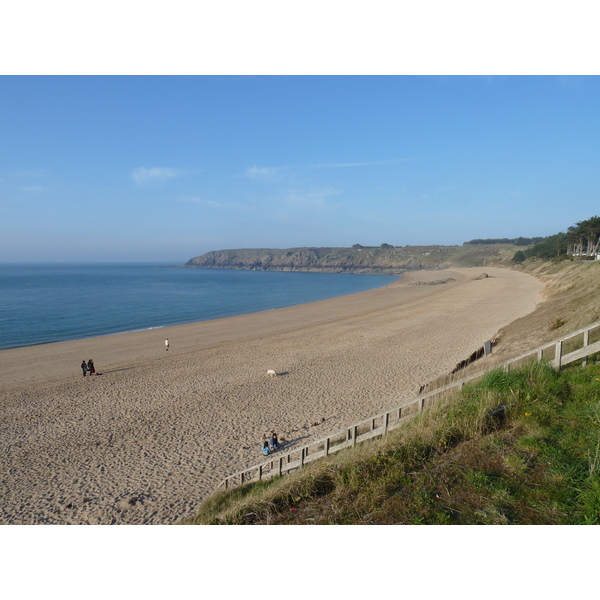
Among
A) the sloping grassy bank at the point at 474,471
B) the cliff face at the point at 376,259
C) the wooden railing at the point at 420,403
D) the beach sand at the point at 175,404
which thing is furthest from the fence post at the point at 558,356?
the cliff face at the point at 376,259

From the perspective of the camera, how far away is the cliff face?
141 m

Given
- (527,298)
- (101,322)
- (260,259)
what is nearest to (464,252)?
(260,259)

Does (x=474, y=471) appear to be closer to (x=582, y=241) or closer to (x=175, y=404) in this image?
(x=175, y=404)

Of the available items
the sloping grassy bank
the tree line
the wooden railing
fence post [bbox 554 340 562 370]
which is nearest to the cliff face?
the tree line

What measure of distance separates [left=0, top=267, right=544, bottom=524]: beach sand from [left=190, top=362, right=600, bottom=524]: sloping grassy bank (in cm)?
417

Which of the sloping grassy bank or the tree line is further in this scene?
the tree line

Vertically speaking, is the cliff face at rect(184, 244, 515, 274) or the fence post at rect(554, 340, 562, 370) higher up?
the cliff face at rect(184, 244, 515, 274)

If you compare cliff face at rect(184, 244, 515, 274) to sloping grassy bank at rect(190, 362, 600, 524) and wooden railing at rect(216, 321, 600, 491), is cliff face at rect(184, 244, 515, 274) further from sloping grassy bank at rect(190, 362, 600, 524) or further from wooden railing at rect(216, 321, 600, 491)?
sloping grassy bank at rect(190, 362, 600, 524)

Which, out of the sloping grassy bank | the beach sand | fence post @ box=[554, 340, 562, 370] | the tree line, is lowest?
the beach sand

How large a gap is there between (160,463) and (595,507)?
8.78 metres

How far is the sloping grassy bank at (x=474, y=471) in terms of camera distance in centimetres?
354

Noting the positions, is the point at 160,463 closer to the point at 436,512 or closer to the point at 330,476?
the point at 330,476

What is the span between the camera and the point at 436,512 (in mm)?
3551

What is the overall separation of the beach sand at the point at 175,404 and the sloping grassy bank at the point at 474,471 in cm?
417
